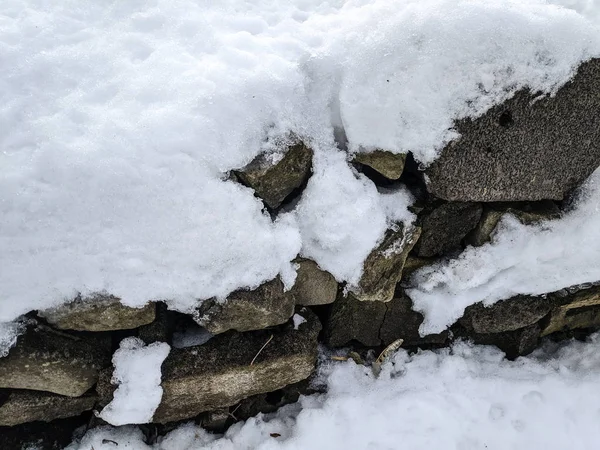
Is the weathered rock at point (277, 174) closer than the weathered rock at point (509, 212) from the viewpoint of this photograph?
Yes

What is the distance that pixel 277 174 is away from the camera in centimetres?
174

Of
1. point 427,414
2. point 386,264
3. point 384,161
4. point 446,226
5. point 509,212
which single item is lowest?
point 427,414

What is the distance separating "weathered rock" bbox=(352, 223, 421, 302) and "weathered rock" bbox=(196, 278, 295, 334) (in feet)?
0.99

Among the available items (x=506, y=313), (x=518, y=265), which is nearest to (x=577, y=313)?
(x=506, y=313)

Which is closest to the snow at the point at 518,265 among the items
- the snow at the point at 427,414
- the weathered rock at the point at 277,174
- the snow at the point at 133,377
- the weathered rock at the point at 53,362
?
the snow at the point at 427,414

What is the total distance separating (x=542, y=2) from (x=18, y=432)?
262 centimetres

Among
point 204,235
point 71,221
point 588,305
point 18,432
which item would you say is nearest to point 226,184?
point 204,235

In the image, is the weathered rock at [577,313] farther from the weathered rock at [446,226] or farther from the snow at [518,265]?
the weathered rock at [446,226]

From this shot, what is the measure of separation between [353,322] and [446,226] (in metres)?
0.58

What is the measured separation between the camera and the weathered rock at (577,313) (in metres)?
2.25

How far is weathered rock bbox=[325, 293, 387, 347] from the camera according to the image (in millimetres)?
2160

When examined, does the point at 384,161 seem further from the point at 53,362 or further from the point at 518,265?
the point at 53,362

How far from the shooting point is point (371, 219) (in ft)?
6.14

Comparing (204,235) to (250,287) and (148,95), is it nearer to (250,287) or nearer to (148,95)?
(250,287)
